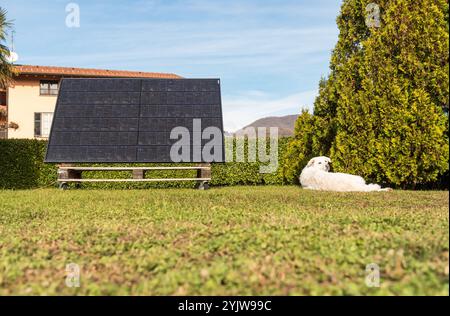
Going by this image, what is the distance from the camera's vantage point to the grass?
4.27 meters

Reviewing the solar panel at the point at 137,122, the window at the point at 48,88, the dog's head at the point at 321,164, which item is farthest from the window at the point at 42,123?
the dog's head at the point at 321,164

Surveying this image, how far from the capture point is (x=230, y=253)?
5.25m

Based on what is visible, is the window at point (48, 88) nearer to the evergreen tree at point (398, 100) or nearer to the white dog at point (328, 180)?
the white dog at point (328, 180)

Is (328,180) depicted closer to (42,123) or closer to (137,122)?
(137,122)

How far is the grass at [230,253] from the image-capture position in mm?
4268

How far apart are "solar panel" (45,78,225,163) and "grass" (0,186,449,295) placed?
8.86 metres

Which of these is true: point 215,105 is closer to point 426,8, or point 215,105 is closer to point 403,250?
point 426,8

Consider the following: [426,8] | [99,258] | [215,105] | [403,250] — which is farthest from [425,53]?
[99,258]

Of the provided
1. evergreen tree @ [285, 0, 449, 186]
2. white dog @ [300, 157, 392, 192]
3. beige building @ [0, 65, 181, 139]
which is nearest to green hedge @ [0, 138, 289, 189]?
white dog @ [300, 157, 392, 192]

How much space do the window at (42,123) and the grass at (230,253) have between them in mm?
29334

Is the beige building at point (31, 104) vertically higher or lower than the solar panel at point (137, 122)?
higher

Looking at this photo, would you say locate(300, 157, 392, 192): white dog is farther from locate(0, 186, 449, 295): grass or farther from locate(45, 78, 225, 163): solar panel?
locate(0, 186, 449, 295): grass

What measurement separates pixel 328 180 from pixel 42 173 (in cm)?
1116

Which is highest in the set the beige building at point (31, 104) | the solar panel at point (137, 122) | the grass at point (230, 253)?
the beige building at point (31, 104)
